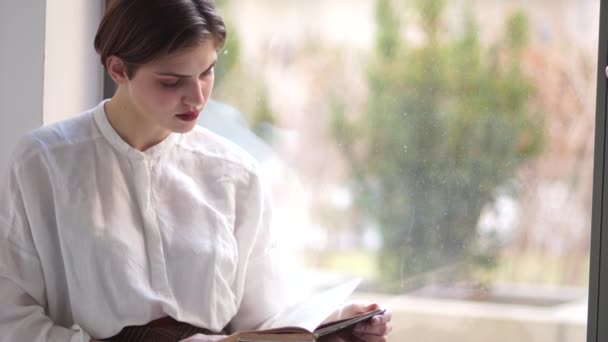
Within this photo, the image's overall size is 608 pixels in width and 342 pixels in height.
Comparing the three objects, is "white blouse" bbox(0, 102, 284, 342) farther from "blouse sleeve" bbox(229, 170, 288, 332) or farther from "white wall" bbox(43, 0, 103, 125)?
"white wall" bbox(43, 0, 103, 125)

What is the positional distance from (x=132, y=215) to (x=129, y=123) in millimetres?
181

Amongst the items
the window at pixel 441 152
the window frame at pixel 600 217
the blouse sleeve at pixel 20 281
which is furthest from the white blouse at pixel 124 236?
the window frame at pixel 600 217

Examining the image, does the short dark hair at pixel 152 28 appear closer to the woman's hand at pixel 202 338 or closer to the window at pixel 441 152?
the woman's hand at pixel 202 338

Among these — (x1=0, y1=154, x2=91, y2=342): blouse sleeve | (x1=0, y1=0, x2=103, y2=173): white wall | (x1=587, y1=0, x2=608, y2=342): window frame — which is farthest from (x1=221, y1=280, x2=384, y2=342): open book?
(x1=0, y1=0, x2=103, y2=173): white wall

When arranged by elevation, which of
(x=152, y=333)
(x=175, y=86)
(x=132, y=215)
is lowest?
(x=152, y=333)

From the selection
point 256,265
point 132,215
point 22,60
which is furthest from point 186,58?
point 22,60

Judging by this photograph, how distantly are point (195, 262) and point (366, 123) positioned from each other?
0.66 meters

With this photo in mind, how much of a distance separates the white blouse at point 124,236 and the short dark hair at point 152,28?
0.60 ft

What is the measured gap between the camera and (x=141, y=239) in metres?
1.63

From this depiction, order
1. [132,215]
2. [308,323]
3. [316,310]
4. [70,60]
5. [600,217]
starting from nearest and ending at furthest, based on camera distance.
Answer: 1. [308,323]
2. [316,310]
3. [132,215]
4. [600,217]
5. [70,60]

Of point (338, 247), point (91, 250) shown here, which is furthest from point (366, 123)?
point (91, 250)

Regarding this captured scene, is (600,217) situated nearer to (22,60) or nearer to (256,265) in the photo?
(256,265)

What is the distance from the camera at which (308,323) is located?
140 centimetres

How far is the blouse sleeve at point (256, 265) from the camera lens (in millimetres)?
1718
